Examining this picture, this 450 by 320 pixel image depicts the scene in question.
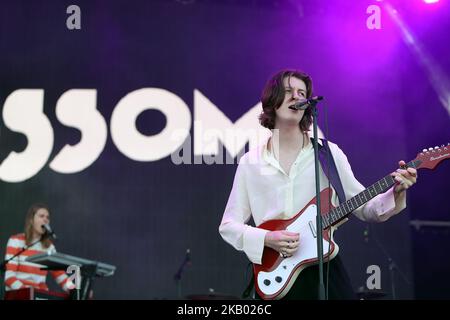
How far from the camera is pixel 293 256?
3.70 metres

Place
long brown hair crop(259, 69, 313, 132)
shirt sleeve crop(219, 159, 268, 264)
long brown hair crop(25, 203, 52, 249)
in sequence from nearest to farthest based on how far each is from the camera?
shirt sleeve crop(219, 159, 268, 264)
long brown hair crop(259, 69, 313, 132)
long brown hair crop(25, 203, 52, 249)

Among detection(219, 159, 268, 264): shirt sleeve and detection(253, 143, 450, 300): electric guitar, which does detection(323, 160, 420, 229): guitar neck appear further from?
detection(219, 159, 268, 264): shirt sleeve

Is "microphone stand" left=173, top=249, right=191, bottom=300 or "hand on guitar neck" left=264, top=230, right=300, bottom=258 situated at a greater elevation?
"hand on guitar neck" left=264, top=230, right=300, bottom=258

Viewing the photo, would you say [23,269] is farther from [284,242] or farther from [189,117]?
[284,242]

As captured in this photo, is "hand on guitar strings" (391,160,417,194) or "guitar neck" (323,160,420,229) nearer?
"hand on guitar strings" (391,160,417,194)

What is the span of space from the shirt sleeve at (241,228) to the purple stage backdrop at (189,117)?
4.20m

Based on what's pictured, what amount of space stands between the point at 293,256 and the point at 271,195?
1.20 feet

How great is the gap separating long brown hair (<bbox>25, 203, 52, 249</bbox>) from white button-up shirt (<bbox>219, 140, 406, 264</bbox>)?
3904mm

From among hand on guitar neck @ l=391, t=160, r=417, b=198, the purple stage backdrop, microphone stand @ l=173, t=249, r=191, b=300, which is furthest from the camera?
the purple stage backdrop

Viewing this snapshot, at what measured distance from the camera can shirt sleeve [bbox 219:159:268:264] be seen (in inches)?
147

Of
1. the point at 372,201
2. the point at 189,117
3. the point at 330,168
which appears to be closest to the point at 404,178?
the point at 372,201

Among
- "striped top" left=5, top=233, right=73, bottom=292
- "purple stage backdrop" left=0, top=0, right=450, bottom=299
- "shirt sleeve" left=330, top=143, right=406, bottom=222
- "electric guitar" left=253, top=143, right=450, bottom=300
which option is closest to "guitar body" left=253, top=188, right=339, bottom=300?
"electric guitar" left=253, top=143, right=450, bottom=300

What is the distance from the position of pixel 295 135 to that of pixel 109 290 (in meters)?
4.84

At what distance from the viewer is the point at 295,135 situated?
13.2ft
